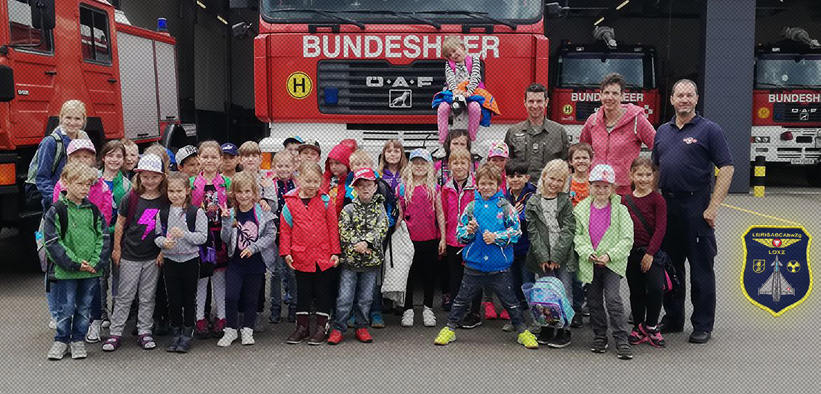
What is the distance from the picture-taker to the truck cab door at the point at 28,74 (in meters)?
7.25

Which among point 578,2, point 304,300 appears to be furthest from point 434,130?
point 578,2

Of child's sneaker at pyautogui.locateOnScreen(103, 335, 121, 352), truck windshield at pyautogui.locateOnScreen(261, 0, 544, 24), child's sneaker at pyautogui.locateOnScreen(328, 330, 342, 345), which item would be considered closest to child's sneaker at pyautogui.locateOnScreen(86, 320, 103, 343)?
child's sneaker at pyautogui.locateOnScreen(103, 335, 121, 352)

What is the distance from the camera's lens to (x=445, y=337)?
551 centimetres

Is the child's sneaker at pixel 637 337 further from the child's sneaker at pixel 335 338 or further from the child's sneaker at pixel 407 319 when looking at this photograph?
the child's sneaker at pixel 335 338

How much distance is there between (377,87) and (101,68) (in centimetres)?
382

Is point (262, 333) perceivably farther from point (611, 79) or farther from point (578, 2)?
point (578, 2)

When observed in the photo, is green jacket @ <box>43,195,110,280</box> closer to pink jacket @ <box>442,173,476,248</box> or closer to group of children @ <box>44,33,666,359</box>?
group of children @ <box>44,33,666,359</box>

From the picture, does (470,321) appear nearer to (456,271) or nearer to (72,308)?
(456,271)

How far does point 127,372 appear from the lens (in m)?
4.88

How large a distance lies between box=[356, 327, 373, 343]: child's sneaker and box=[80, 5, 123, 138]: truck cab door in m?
4.75

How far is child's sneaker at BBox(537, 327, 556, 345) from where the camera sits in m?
5.57

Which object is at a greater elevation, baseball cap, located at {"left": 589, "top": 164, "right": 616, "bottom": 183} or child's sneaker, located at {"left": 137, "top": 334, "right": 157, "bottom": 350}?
baseball cap, located at {"left": 589, "top": 164, "right": 616, "bottom": 183}

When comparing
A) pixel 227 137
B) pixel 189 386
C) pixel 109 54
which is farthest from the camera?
pixel 227 137

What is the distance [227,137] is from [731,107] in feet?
41.5
